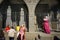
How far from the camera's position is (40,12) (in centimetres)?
1930

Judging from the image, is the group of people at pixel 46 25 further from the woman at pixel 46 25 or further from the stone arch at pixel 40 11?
the stone arch at pixel 40 11

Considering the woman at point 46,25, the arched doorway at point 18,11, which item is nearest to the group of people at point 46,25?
the woman at point 46,25

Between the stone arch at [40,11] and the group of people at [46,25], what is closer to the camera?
the group of people at [46,25]

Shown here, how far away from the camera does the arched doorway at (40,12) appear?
19.2 meters

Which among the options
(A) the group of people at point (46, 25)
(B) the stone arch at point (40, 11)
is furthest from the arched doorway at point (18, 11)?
(A) the group of people at point (46, 25)

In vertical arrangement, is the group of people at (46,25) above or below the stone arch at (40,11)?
below

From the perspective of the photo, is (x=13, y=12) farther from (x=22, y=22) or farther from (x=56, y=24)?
(x=56, y=24)

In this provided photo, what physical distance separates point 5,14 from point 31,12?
2091mm

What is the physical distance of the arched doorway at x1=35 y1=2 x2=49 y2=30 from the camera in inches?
756

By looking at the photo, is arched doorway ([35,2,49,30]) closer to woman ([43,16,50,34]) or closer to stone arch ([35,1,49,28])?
stone arch ([35,1,49,28])

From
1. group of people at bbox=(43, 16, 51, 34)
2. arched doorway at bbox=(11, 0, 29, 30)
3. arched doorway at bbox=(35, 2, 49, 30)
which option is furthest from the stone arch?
group of people at bbox=(43, 16, 51, 34)

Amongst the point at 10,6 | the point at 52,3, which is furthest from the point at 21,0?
the point at 52,3

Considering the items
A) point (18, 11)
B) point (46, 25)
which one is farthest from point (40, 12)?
point (46, 25)

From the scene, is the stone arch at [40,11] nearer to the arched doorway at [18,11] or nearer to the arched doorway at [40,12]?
the arched doorway at [40,12]
